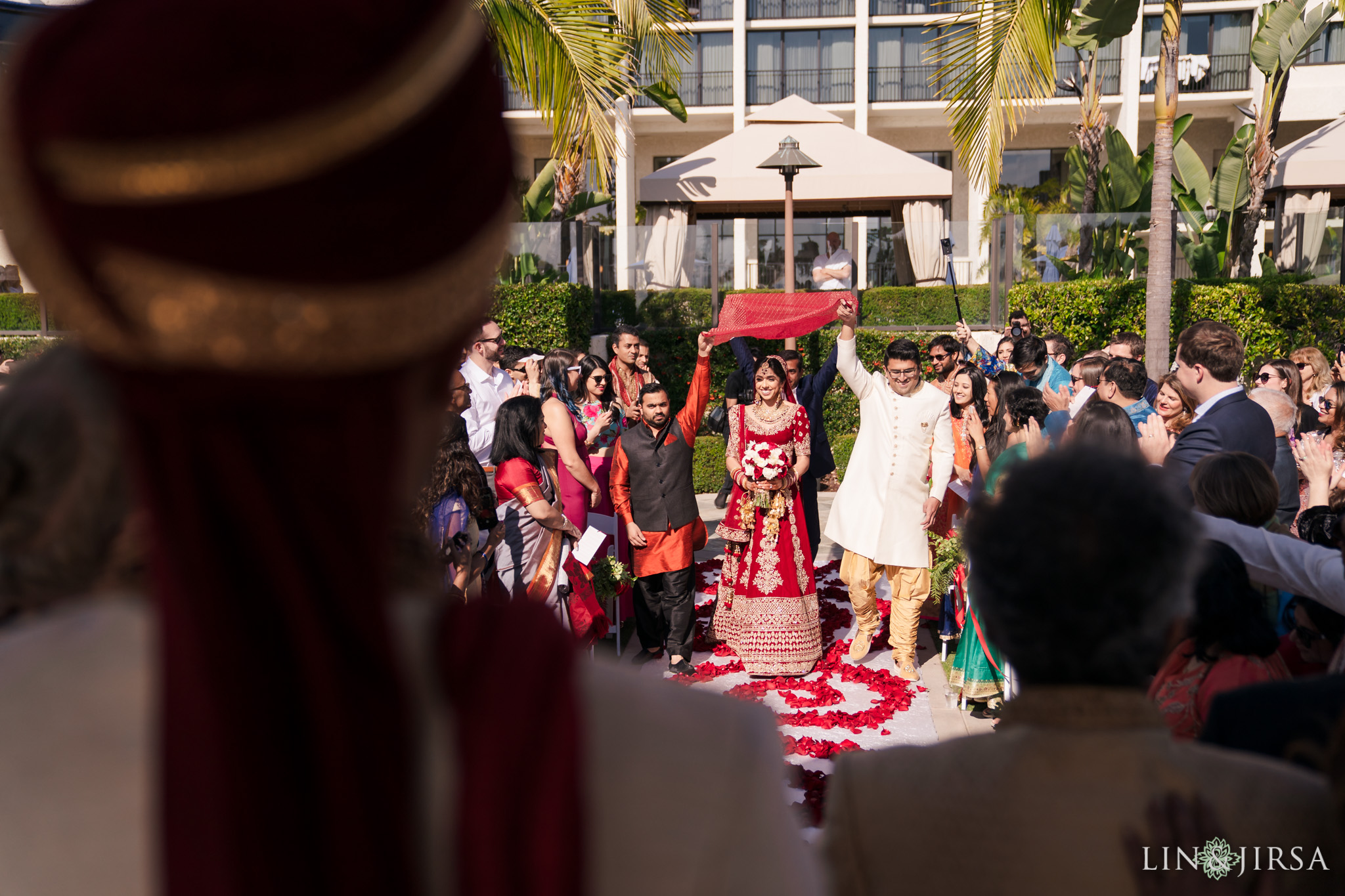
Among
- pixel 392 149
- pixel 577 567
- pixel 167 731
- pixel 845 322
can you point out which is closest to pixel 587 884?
pixel 167 731

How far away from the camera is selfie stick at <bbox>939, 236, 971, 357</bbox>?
1027cm

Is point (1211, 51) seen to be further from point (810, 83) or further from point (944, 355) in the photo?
point (944, 355)

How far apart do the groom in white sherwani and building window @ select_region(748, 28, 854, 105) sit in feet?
73.1

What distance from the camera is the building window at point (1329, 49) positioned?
77.9ft

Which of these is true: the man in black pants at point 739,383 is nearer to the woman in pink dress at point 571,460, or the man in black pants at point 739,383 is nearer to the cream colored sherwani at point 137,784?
the woman in pink dress at point 571,460

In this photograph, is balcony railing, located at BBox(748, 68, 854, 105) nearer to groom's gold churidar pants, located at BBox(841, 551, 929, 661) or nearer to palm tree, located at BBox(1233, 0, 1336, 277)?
palm tree, located at BBox(1233, 0, 1336, 277)

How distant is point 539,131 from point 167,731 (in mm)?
26641

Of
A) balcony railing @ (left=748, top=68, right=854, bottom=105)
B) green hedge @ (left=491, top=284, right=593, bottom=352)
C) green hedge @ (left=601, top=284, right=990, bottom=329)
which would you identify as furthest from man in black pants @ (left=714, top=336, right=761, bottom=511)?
balcony railing @ (left=748, top=68, right=854, bottom=105)

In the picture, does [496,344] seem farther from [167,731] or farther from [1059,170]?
[1059,170]

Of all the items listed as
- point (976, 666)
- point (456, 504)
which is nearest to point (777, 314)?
point (976, 666)

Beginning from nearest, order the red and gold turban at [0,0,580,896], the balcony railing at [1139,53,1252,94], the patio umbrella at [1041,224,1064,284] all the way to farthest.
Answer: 1. the red and gold turban at [0,0,580,896]
2. the patio umbrella at [1041,224,1064,284]
3. the balcony railing at [1139,53,1252,94]

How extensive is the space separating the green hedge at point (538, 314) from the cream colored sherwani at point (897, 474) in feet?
22.1

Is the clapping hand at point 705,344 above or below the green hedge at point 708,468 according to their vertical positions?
above

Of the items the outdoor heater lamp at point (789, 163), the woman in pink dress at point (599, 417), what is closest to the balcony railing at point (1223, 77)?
the outdoor heater lamp at point (789, 163)
